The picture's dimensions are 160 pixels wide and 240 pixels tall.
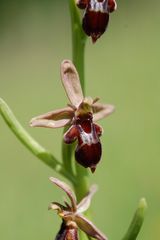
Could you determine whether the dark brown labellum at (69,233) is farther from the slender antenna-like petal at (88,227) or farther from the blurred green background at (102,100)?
the blurred green background at (102,100)

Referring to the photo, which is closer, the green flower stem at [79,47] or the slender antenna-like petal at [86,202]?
the slender antenna-like petal at [86,202]

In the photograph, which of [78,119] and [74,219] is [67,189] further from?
[78,119]

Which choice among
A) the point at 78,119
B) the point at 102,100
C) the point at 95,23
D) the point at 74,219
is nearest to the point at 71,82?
the point at 78,119

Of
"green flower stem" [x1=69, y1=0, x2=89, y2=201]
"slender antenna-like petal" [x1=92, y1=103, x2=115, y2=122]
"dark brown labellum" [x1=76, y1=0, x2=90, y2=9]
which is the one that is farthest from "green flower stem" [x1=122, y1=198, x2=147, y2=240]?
"dark brown labellum" [x1=76, y1=0, x2=90, y2=9]

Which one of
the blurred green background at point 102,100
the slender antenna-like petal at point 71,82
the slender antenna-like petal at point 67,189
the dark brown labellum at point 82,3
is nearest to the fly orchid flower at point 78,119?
the slender antenna-like petal at point 71,82

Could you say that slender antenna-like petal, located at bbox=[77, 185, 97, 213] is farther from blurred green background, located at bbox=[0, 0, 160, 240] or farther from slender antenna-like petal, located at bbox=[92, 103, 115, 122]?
blurred green background, located at bbox=[0, 0, 160, 240]

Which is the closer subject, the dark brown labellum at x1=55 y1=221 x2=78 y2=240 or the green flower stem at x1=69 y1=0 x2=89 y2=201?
the dark brown labellum at x1=55 y1=221 x2=78 y2=240
